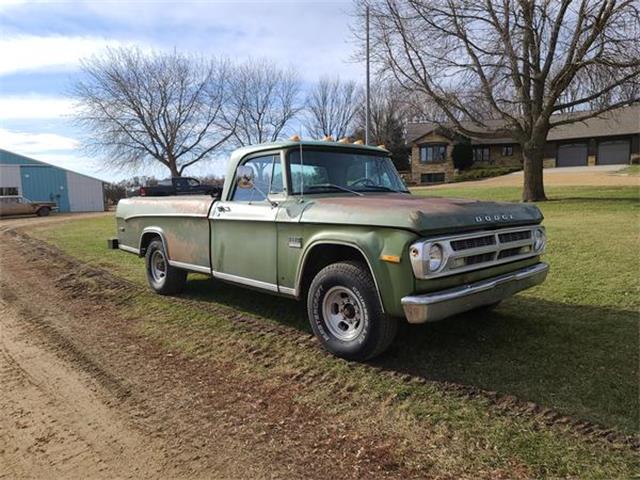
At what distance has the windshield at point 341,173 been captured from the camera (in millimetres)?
4848

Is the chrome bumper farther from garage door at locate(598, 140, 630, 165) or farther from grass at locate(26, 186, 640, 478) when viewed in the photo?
garage door at locate(598, 140, 630, 165)

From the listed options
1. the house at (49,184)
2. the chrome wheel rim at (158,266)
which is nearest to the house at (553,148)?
the house at (49,184)

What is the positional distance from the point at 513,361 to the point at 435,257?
1.21 metres

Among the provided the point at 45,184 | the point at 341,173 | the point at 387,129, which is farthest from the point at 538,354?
the point at 387,129

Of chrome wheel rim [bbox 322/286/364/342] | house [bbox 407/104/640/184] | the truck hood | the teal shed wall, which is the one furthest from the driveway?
the teal shed wall

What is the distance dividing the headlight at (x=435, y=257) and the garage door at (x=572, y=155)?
5045 centimetres

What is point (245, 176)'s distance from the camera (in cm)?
528

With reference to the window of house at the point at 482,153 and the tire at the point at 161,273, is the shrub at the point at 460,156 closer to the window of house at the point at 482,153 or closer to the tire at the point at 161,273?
the window of house at the point at 482,153

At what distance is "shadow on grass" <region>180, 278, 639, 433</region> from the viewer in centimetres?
339

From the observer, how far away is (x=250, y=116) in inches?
1775

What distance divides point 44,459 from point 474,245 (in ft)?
10.7

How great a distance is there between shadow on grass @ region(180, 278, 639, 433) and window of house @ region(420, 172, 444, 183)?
4480 cm

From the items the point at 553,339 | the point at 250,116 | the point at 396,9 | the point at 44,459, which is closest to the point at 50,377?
the point at 44,459

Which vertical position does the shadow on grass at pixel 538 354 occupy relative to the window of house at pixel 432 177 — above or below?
below
